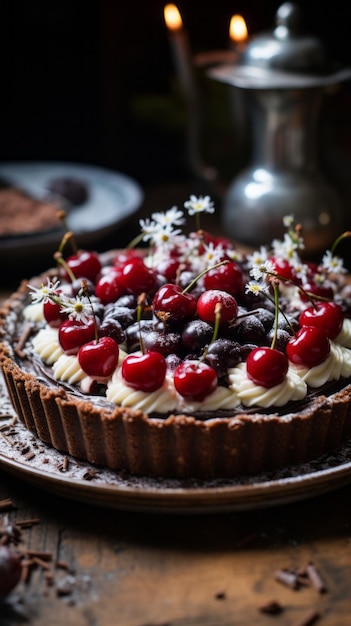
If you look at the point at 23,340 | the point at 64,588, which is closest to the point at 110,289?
the point at 23,340

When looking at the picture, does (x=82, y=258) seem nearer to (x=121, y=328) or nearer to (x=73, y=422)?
(x=121, y=328)

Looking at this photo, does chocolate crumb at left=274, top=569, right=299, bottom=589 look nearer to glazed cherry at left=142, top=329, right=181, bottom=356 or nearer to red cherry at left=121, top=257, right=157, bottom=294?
glazed cherry at left=142, top=329, right=181, bottom=356

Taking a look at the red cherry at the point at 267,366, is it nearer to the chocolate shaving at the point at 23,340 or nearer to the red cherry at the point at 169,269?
the red cherry at the point at 169,269

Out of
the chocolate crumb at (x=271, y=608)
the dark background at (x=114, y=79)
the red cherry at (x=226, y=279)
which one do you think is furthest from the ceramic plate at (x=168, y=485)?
the dark background at (x=114, y=79)

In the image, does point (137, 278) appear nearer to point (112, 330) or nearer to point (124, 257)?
point (112, 330)

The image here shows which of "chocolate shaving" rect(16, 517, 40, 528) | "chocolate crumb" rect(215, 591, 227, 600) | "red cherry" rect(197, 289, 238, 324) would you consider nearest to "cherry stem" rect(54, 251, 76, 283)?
"red cherry" rect(197, 289, 238, 324)
